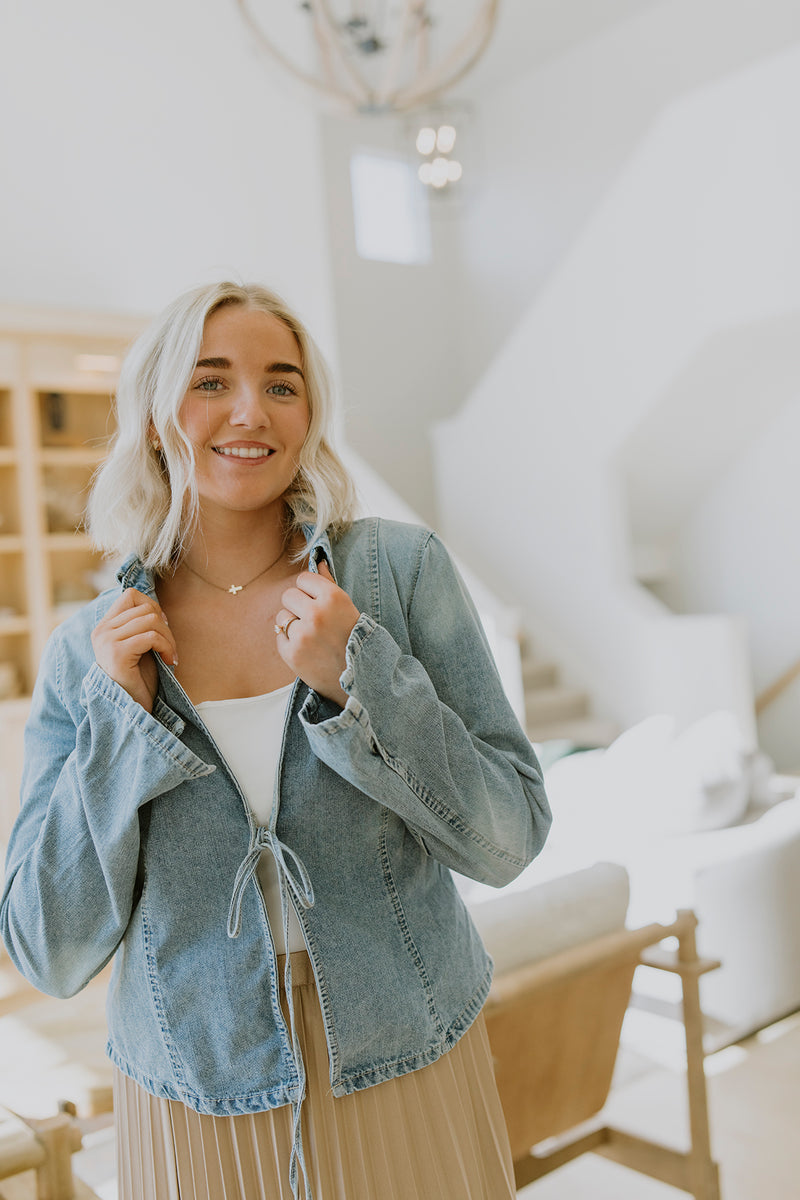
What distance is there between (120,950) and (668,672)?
18.0 feet

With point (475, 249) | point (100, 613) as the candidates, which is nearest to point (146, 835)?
point (100, 613)

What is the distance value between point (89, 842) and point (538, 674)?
5.90m

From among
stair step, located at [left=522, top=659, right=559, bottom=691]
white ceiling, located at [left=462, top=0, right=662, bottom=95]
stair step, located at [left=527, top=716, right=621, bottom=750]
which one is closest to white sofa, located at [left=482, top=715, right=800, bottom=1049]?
stair step, located at [left=527, top=716, right=621, bottom=750]

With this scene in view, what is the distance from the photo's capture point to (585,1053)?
2.27m

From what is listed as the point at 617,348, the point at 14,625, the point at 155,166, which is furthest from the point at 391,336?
the point at 14,625

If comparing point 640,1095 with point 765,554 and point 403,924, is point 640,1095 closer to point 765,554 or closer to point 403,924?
point 403,924

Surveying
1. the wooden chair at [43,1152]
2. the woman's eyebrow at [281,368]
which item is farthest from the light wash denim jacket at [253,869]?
the wooden chair at [43,1152]

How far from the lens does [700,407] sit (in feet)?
21.2

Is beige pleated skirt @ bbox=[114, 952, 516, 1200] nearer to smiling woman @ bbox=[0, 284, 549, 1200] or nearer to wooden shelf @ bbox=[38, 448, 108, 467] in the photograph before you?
smiling woman @ bbox=[0, 284, 549, 1200]

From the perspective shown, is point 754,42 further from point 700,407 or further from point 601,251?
point 700,407

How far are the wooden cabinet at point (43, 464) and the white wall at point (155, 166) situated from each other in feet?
1.23

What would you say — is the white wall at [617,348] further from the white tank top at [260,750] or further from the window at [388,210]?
the white tank top at [260,750]

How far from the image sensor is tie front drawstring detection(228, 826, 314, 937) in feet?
3.43

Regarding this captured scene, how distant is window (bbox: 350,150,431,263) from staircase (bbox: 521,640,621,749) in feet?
12.3
